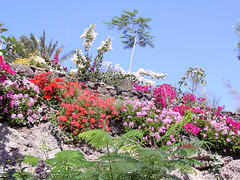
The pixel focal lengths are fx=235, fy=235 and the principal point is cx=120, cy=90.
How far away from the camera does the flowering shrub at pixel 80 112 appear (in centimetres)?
441

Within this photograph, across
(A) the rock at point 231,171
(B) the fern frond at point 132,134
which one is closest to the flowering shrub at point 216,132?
(A) the rock at point 231,171

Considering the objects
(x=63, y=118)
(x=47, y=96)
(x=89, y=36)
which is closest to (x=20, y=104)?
(x=47, y=96)

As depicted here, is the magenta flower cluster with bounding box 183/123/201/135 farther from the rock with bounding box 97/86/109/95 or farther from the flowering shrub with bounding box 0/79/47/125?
the flowering shrub with bounding box 0/79/47/125

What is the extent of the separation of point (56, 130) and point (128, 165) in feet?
10.5

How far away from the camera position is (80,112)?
4.62 m

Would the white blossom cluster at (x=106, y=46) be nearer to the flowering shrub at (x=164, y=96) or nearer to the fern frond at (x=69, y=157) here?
the flowering shrub at (x=164, y=96)

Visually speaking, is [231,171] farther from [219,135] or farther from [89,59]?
[89,59]

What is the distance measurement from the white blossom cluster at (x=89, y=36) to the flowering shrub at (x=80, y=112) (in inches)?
83.2

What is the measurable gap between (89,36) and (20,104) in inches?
142

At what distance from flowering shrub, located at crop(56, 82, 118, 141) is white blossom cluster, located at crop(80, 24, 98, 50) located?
2.11 meters

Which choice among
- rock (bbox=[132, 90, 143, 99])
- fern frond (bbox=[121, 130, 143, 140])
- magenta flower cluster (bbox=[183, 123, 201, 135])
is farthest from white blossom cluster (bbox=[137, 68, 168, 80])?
fern frond (bbox=[121, 130, 143, 140])

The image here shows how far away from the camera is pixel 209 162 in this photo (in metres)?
5.43

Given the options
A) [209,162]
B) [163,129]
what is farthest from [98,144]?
[209,162]

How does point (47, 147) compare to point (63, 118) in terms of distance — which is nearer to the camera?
point (47, 147)
